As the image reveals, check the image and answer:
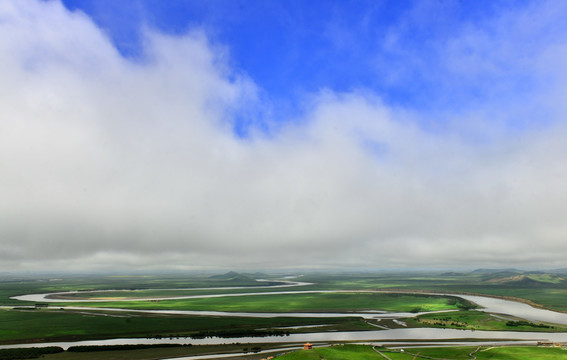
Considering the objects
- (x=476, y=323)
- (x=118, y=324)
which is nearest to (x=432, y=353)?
(x=476, y=323)

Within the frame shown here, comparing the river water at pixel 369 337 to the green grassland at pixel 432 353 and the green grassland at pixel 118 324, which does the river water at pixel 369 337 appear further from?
the green grassland at pixel 432 353

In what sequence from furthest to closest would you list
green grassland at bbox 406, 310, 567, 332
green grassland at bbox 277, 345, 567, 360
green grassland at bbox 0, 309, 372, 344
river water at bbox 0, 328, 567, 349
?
green grassland at bbox 406, 310, 567, 332 < green grassland at bbox 0, 309, 372, 344 < river water at bbox 0, 328, 567, 349 < green grassland at bbox 277, 345, 567, 360

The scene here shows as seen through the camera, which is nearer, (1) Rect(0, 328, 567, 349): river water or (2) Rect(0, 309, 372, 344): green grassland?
(1) Rect(0, 328, 567, 349): river water

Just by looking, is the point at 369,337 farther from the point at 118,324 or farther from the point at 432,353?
the point at 118,324

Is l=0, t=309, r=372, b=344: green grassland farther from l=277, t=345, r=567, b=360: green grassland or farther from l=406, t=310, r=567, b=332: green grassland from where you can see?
l=277, t=345, r=567, b=360: green grassland

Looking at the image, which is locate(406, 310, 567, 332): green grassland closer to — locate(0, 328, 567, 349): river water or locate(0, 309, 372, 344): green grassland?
locate(0, 328, 567, 349): river water

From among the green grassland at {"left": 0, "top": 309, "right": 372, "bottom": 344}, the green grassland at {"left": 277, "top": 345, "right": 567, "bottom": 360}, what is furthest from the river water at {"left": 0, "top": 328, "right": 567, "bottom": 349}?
the green grassland at {"left": 277, "top": 345, "right": 567, "bottom": 360}

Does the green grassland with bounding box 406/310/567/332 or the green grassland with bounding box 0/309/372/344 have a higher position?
the green grassland with bounding box 0/309/372/344

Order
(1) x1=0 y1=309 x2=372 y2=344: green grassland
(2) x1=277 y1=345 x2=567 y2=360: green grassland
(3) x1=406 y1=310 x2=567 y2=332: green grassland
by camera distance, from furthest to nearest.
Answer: (3) x1=406 y1=310 x2=567 y2=332: green grassland, (1) x1=0 y1=309 x2=372 y2=344: green grassland, (2) x1=277 y1=345 x2=567 y2=360: green grassland

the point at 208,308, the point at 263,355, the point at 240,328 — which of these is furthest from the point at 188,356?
the point at 208,308

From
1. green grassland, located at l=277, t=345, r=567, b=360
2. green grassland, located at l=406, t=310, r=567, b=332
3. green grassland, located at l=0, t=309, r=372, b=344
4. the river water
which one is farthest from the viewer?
green grassland, located at l=406, t=310, r=567, b=332

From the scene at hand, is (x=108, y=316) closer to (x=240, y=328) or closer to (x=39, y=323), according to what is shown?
(x=39, y=323)
